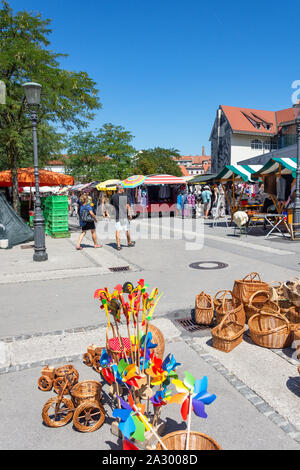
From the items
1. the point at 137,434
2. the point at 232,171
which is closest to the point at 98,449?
the point at 137,434

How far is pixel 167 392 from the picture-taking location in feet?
7.82

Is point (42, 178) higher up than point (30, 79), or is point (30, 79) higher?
point (30, 79)

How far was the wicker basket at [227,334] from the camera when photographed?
154 inches

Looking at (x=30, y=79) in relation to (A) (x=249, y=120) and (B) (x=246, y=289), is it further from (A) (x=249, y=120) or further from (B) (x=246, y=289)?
(A) (x=249, y=120)

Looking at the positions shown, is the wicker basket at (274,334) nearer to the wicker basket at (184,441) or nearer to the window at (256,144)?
the wicker basket at (184,441)

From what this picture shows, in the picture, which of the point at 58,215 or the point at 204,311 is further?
the point at 58,215

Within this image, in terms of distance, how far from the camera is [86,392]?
2877mm

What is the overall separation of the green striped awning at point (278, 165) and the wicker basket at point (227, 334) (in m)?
10.2

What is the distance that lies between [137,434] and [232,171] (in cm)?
1476

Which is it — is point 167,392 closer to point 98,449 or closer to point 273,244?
point 98,449

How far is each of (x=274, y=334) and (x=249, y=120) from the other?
48.0 meters

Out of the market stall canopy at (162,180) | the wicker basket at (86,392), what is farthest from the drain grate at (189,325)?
the market stall canopy at (162,180)

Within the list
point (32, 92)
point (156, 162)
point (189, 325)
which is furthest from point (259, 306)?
point (156, 162)

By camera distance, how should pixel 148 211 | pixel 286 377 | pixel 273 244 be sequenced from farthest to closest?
pixel 148 211
pixel 273 244
pixel 286 377
